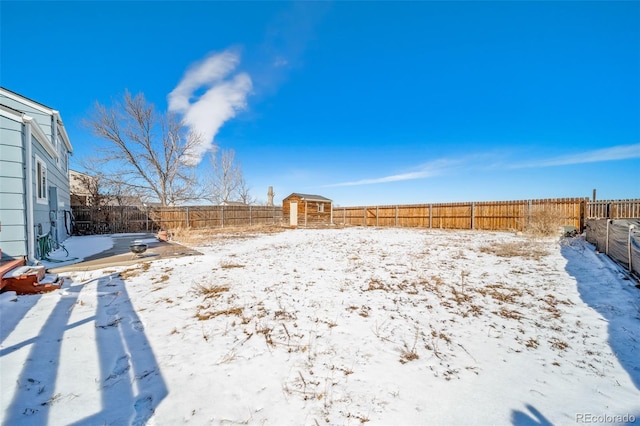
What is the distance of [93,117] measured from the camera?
Result: 1967cm

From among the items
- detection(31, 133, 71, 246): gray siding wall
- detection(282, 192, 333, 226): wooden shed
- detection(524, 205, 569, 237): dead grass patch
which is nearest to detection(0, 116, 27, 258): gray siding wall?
detection(31, 133, 71, 246): gray siding wall

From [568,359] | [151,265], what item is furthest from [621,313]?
[151,265]

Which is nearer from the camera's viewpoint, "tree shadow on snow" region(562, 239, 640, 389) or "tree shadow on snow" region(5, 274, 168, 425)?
"tree shadow on snow" region(5, 274, 168, 425)

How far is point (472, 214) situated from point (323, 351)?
57.4 feet

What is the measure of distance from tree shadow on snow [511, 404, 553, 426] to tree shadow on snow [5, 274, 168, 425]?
266cm

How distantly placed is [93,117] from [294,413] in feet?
86.2

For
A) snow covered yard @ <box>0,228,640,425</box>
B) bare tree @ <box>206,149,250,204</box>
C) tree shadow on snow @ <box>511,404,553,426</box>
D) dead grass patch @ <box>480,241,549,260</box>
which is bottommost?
tree shadow on snow @ <box>511,404,553,426</box>

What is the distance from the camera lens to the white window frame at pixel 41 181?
6.17 metres

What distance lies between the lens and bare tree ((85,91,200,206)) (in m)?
20.1

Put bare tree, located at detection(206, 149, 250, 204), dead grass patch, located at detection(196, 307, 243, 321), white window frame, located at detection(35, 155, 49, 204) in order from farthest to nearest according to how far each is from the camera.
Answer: bare tree, located at detection(206, 149, 250, 204) → white window frame, located at detection(35, 155, 49, 204) → dead grass patch, located at detection(196, 307, 243, 321)

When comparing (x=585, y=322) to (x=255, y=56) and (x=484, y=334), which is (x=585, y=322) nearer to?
(x=484, y=334)

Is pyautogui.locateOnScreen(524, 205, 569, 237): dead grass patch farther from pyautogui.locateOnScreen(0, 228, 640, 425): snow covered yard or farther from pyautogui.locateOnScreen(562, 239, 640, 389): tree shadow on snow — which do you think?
pyautogui.locateOnScreen(0, 228, 640, 425): snow covered yard

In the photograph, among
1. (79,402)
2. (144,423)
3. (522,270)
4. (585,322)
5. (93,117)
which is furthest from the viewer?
(93,117)

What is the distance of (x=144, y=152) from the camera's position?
2156 cm
